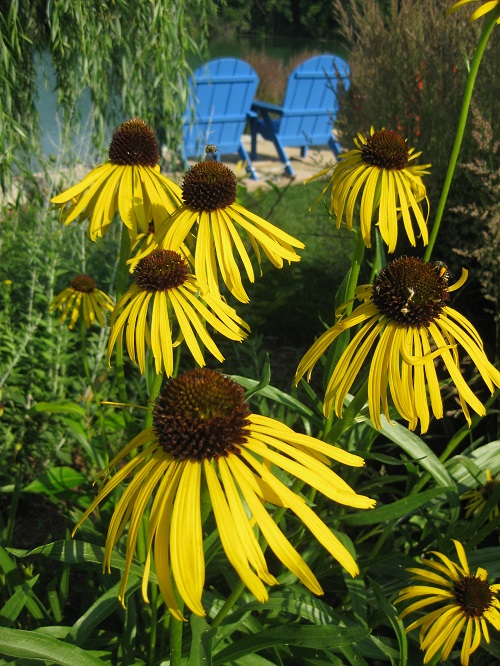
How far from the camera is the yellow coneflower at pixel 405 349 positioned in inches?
42.1

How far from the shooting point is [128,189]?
1.58m

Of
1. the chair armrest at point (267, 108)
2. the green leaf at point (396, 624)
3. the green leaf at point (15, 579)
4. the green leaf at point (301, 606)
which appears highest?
the green leaf at point (396, 624)

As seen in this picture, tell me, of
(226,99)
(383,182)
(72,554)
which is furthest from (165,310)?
(226,99)

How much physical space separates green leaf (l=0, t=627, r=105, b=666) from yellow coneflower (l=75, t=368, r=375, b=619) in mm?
258

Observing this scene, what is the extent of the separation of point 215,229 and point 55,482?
3.85 ft

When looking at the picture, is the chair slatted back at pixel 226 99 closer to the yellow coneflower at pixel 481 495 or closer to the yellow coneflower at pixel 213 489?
the yellow coneflower at pixel 481 495

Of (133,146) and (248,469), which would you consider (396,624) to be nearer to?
(248,469)

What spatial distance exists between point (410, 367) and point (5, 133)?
2766 mm

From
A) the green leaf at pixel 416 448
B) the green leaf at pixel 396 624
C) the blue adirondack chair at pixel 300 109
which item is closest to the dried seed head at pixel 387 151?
the green leaf at pixel 416 448

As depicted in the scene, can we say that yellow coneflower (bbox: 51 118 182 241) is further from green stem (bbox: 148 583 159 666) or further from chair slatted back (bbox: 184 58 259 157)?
chair slatted back (bbox: 184 58 259 157)

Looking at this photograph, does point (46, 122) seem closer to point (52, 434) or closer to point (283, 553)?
point (52, 434)

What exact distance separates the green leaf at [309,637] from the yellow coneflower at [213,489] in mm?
341

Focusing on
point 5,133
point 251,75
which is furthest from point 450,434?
point 251,75

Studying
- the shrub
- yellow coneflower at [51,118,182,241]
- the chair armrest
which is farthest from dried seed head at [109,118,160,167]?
the chair armrest
